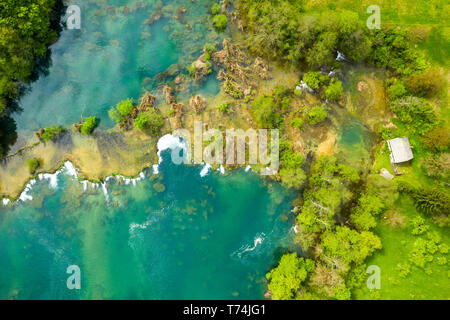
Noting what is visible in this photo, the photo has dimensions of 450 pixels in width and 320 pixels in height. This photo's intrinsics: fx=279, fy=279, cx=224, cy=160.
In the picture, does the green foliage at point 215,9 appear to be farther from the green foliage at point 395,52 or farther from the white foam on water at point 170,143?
the green foliage at point 395,52

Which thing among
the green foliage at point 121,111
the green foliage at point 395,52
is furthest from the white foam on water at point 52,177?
the green foliage at point 395,52

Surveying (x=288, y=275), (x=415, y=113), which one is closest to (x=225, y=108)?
(x=288, y=275)

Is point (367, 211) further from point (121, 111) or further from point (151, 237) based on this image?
point (121, 111)

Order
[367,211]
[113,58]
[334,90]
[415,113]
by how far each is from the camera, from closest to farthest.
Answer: [367,211] → [334,90] → [415,113] → [113,58]

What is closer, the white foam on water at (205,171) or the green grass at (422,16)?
the green grass at (422,16)

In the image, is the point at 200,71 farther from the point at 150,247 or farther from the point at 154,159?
the point at 150,247
